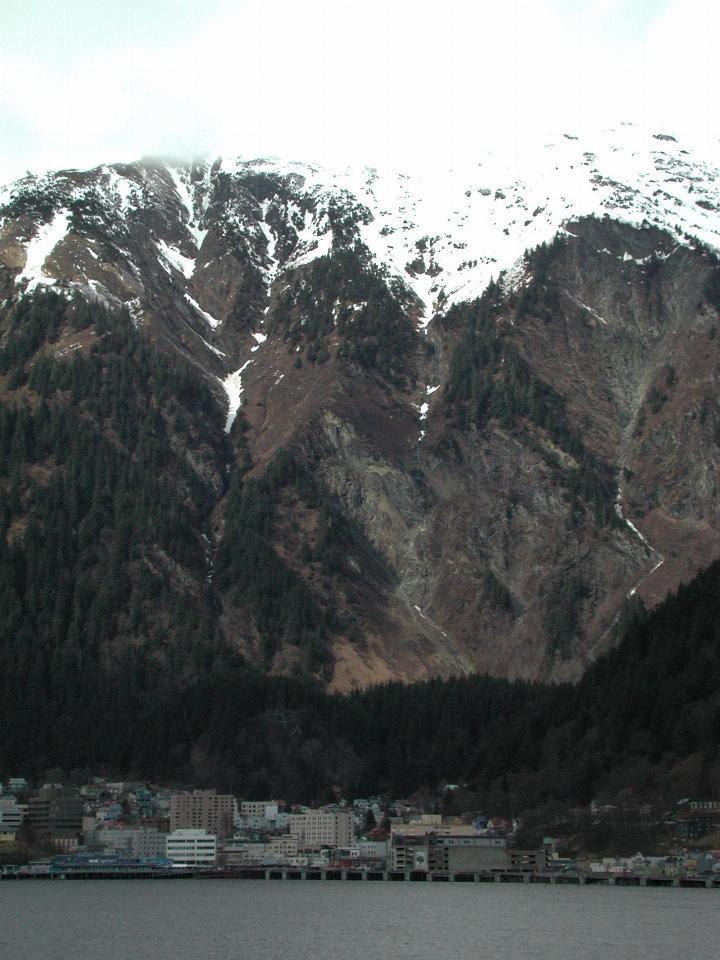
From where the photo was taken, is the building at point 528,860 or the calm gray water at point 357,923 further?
the building at point 528,860

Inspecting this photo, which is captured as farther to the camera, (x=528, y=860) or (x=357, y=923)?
(x=528, y=860)

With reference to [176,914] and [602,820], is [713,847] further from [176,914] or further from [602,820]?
[176,914]

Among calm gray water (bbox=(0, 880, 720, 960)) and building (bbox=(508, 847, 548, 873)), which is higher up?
building (bbox=(508, 847, 548, 873))

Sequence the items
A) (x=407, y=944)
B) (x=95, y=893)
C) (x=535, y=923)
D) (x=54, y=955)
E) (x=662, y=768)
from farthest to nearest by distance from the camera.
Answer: (x=662, y=768), (x=95, y=893), (x=535, y=923), (x=407, y=944), (x=54, y=955)

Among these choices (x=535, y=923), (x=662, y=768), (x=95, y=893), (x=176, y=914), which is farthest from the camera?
(x=662, y=768)

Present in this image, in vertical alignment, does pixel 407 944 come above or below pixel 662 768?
below

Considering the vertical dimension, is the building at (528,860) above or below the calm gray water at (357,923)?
above

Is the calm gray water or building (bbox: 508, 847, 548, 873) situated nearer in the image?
the calm gray water

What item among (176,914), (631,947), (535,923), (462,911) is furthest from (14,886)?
(631,947)
